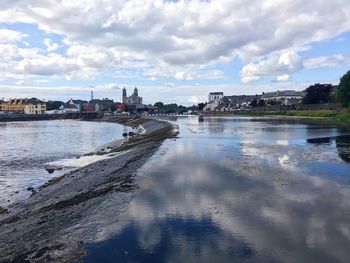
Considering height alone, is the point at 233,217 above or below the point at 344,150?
above

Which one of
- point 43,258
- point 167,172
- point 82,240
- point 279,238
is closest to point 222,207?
point 279,238

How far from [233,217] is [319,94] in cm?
16826

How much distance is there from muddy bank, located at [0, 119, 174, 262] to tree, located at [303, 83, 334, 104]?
157m

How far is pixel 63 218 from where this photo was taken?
1582cm

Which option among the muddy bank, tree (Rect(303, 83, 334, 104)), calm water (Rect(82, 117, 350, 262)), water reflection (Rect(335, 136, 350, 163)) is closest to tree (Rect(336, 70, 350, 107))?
tree (Rect(303, 83, 334, 104))

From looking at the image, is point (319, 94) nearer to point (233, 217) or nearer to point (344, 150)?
point (344, 150)

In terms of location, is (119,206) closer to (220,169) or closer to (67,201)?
(67,201)

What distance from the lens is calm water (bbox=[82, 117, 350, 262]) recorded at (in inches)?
431

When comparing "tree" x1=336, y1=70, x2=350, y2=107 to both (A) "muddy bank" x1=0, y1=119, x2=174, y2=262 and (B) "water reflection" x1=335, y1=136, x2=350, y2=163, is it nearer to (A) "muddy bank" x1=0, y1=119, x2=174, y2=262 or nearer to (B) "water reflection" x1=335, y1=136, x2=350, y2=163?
(B) "water reflection" x1=335, y1=136, x2=350, y2=163

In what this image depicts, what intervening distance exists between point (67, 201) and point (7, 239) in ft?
16.3

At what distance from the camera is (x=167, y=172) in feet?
77.8

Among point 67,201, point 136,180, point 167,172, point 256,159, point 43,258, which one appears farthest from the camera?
point 256,159

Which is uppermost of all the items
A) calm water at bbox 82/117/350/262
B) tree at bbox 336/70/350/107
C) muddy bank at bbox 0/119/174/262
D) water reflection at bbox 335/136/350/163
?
tree at bbox 336/70/350/107

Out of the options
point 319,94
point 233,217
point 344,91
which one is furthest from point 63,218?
point 319,94
